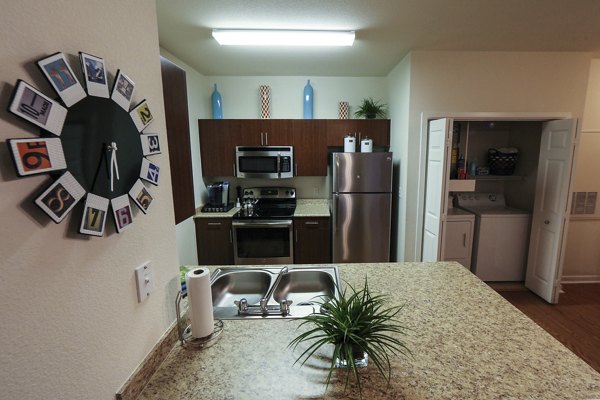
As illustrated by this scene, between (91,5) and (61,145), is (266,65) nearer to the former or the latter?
(91,5)

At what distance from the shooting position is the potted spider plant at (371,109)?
346 centimetres

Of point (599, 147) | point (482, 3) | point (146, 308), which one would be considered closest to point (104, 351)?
point (146, 308)

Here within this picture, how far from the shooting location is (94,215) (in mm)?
687

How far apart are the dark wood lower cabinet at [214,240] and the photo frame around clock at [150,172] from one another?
7.29 ft

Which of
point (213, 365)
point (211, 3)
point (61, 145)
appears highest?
point (211, 3)

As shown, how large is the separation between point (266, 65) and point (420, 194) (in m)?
2.35

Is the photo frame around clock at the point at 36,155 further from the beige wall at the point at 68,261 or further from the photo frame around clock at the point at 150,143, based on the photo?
the photo frame around clock at the point at 150,143

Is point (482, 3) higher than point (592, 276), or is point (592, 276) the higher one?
point (482, 3)

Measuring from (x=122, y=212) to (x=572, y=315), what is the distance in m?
3.96

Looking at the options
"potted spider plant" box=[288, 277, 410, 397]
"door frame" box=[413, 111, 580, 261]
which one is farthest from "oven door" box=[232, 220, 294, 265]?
"potted spider plant" box=[288, 277, 410, 397]

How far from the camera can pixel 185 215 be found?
1.30 meters

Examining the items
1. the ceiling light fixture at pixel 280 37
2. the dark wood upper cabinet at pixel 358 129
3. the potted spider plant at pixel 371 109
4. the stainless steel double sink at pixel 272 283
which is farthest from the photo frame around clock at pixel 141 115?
the potted spider plant at pixel 371 109

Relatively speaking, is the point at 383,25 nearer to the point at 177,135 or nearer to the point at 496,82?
the point at 496,82

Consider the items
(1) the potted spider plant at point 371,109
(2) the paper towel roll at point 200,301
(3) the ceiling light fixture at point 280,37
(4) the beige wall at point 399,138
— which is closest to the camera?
(2) the paper towel roll at point 200,301
